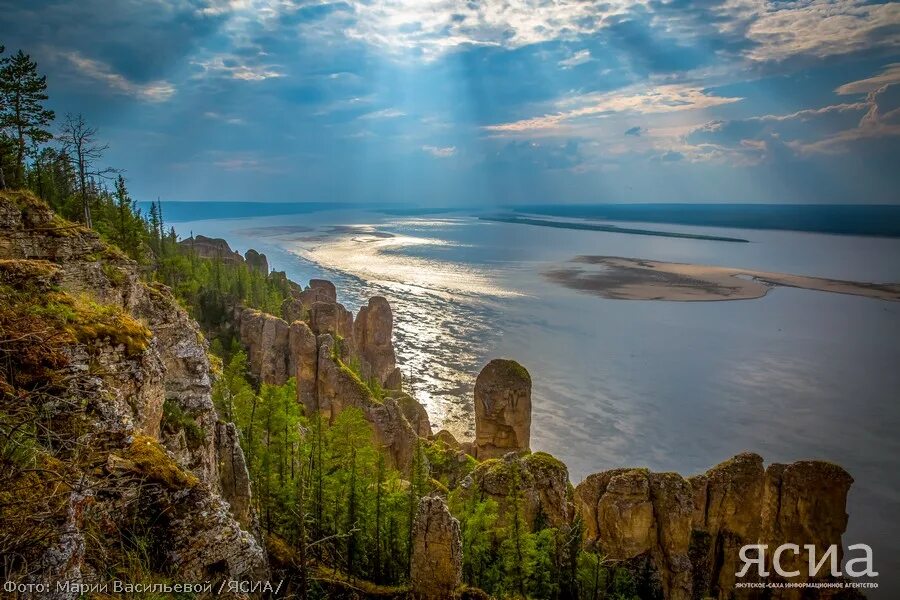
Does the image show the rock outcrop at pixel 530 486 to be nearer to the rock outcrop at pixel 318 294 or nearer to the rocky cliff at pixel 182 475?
the rocky cliff at pixel 182 475

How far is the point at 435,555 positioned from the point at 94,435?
14738 mm

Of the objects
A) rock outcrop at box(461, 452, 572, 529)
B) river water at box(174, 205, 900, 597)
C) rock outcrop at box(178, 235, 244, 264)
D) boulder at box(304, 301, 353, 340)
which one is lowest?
river water at box(174, 205, 900, 597)

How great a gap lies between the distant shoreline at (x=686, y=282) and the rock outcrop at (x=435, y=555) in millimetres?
123406

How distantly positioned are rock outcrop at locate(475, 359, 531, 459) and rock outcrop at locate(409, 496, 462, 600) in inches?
1055

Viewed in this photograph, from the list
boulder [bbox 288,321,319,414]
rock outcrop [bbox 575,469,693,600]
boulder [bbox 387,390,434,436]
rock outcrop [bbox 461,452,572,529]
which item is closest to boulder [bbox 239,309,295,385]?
boulder [bbox 288,321,319,414]

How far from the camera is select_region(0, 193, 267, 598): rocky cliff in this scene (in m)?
6.67

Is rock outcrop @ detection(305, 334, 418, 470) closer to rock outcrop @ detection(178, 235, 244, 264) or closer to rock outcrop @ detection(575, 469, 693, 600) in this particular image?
rock outcrop @ detection(575, 469, 693, 600)

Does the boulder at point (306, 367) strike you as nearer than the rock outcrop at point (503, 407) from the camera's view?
No

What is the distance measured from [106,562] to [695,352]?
9905cm

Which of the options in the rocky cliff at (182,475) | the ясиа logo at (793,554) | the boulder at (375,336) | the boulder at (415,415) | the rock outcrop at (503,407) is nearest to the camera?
the rocky cliff at (182,475)

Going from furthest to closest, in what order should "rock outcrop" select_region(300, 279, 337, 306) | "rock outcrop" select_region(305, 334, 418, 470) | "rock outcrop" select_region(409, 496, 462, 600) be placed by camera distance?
"rock outcrop" select_region(300, 279, 337, 306)
"rock outcrop" select_region(305, 334, 418, 470)
"rock outcrop" select_region(409, 496, 462, 600)

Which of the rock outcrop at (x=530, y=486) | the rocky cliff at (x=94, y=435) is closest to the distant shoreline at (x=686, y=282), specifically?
the rock outcrop at (x=530, y=486)

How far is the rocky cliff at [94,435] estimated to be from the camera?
667 centimetres

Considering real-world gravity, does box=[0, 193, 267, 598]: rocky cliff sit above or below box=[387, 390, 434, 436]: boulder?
above
